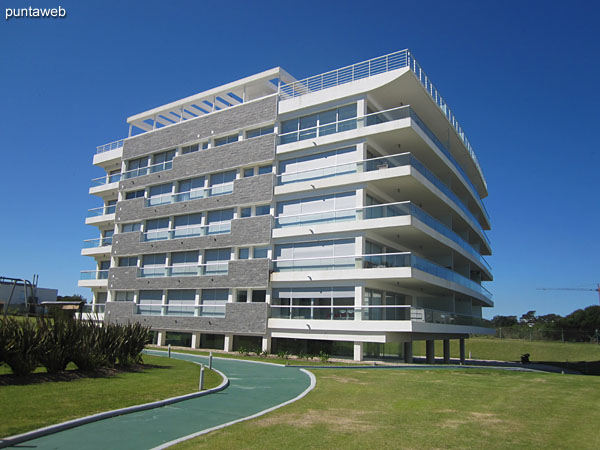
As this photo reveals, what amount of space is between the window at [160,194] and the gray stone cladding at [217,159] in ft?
1.85

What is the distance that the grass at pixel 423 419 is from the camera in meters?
8.95

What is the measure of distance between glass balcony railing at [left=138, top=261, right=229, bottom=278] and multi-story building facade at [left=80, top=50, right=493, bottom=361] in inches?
5.5

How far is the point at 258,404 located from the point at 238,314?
70.5 feet

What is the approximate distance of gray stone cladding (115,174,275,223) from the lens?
34.3 meters

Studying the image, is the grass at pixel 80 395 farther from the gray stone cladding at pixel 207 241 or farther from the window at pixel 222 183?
the window at pixel 222 183

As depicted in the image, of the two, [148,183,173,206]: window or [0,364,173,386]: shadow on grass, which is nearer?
[0,364,173,386]: shadow on grass

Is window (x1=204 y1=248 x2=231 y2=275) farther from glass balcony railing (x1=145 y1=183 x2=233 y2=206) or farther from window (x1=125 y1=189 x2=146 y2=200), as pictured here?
window (x1=125 y1=189 x2=146 y2=200)

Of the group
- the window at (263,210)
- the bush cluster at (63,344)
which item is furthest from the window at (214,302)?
the bush cluster at (63,344)

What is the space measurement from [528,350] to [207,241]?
150 feet

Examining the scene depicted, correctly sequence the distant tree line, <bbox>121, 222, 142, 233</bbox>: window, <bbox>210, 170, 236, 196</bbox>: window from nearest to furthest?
<bbox>210, 170, 236, 196</bbox>: window, <bbox>121, 222, 142, 233</bbox>: window, the distant tree line

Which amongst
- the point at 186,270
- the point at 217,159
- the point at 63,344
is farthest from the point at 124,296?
the point at 63,344

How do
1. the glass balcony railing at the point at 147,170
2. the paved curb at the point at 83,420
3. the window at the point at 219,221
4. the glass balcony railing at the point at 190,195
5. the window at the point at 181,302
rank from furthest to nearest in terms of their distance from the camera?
1. the glass balcony railing at the point at 147,170
2. the window at the point at 181,302
3. the glass balcony railing at the point at 190,195
4. the window at the point at 219,221
5. the paved curb at the point at 83,420

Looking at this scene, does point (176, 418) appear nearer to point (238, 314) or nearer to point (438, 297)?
point (238, 314)

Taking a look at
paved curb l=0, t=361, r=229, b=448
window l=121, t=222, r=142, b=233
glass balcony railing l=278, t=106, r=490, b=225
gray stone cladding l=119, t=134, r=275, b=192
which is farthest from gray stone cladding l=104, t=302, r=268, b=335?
paved curb l=0, t=361, r=229, b=448
